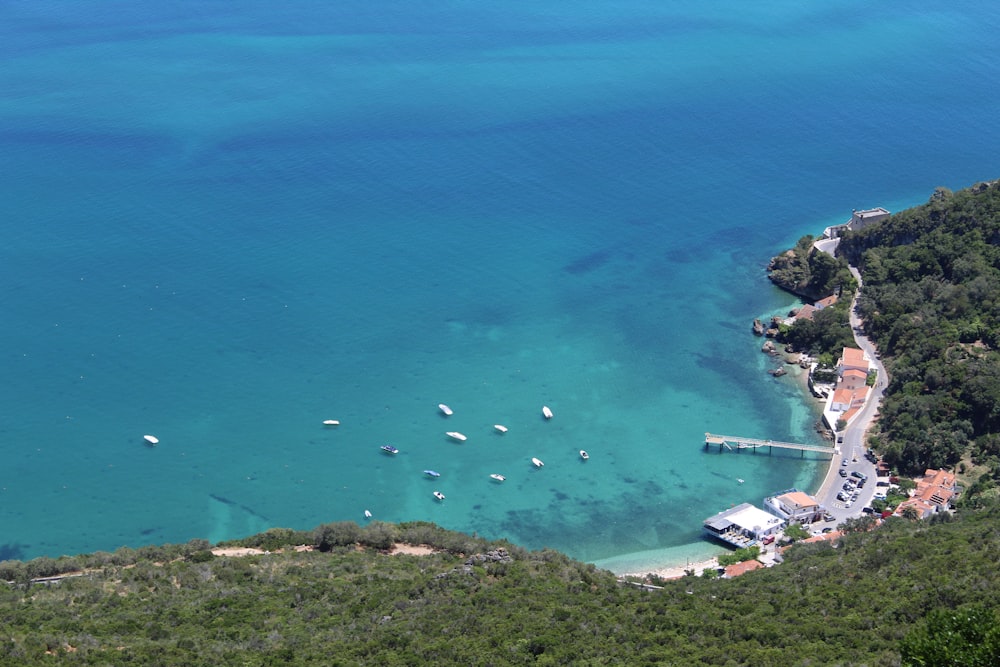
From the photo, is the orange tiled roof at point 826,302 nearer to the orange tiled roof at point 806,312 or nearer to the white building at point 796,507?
the orange tiled roof at point 806,312

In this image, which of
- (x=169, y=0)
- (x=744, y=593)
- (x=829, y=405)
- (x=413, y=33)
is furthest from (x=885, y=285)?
(x=169, y=0)

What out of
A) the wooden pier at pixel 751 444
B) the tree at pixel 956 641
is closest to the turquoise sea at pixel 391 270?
the wooden pier at pixel 751 444

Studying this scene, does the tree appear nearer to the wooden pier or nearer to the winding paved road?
the winding paved road

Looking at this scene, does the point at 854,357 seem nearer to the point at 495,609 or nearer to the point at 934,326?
the point at 934,326

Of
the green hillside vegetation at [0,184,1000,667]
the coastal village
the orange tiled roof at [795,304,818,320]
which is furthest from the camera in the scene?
the orange tiled roof at [795,304,818,320]

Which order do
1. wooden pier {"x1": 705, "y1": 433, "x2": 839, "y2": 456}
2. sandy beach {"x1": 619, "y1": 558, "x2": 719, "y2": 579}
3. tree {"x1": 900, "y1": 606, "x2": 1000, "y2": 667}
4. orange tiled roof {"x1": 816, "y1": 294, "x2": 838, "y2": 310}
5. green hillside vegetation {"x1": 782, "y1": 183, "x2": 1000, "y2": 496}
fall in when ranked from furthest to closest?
orange tiled roof {"x1": 816, "y1": 294, "x2": 838, "y2": 310} → wooden pier {"x1": 705, "y1": 433, "x2": 839, "y2": 456} → green hillside vegetation {"x1": 782, "y1": 183, "x2": 1000, "y2": 496} → sandy beach {"x1": 619, "y1": 558, "x2": 719, "y2": 579} → tree {"x1": 900, "y1": 606, "x2": 1000, "y2": 667}

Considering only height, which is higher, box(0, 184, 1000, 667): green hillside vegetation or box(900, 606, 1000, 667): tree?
box(900, 606, 1000, 667): tree

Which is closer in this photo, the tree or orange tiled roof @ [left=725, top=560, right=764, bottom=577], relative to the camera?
the tree

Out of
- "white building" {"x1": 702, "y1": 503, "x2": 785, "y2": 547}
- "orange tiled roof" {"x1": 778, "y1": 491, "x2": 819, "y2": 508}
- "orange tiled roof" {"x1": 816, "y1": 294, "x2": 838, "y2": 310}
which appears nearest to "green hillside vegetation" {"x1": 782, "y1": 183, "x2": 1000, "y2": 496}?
"orange tiled roof" {"x1": 816, "y1": 294, "x2": 838, "y2": 310}
